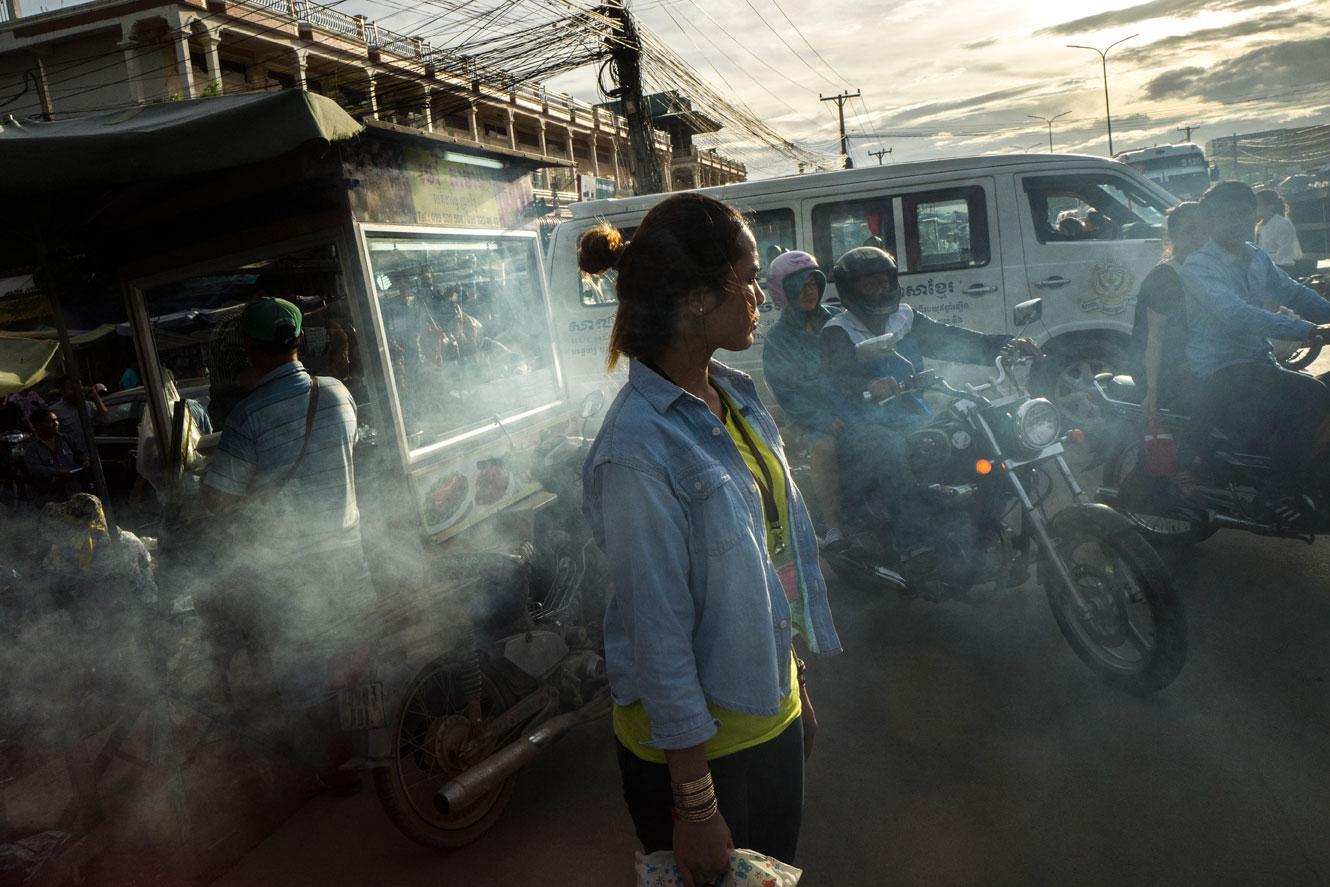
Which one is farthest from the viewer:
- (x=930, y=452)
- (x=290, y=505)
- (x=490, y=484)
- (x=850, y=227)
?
(x=850, y=227)

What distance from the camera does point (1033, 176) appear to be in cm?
729

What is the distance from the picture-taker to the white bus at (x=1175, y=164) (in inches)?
663

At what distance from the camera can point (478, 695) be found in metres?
3.04

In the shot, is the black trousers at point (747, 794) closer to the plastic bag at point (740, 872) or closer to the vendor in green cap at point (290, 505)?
the plastic bag at point (740, 872)

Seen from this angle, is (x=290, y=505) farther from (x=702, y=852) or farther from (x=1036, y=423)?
(x=1036, y=423)

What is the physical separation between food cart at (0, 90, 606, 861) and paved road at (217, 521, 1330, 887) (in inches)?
12.4

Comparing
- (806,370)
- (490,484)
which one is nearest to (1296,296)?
(806,370)

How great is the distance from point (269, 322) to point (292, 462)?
502 millimetres

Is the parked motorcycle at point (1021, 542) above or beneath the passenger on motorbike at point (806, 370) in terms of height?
beneath

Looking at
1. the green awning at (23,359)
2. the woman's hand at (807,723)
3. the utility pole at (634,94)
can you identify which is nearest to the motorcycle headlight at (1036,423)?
the woman's hand at (807,723)

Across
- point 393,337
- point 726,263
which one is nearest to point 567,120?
point 393,337

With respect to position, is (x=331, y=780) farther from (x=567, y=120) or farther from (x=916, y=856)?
(x=567, y=120)

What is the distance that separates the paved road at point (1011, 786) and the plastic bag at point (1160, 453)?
652mm

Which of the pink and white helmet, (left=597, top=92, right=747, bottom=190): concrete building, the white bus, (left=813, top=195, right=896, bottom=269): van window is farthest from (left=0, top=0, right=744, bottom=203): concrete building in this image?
the pink and white helmet
